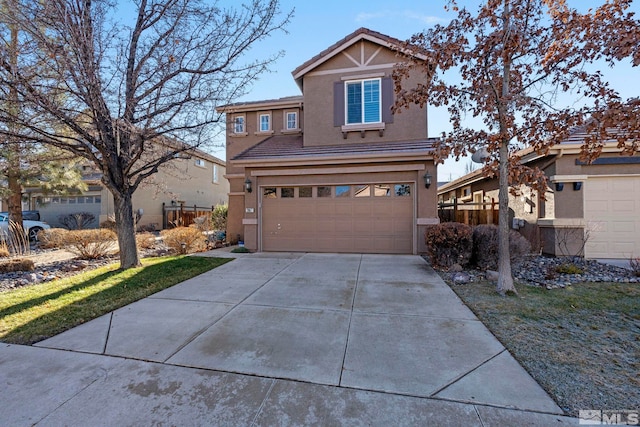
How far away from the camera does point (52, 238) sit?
11352 millimetres

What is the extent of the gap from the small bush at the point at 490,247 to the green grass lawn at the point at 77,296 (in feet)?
22.6

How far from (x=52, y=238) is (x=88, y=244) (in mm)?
3413

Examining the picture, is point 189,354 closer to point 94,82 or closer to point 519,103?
point 94,82

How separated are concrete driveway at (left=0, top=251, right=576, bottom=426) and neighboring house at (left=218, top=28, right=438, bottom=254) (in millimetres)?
4735

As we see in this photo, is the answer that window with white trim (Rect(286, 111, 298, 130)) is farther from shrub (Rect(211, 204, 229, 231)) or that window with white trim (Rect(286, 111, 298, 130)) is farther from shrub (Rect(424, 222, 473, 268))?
shrub (Rect(424, 222, 473, 268))

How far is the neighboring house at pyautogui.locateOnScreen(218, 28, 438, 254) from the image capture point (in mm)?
9547

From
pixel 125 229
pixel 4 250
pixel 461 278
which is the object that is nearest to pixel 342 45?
pixel 461 278

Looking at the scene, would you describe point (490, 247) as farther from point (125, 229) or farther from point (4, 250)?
point (4, 250)

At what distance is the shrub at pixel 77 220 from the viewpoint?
16.7 m

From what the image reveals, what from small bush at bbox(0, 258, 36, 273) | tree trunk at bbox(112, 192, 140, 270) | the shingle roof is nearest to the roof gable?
the shingle roof

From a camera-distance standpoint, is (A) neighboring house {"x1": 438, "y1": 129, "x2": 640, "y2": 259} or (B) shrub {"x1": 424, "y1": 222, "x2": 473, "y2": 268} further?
(A) neighboring house {"x1": 438, "y1": 129, "x2": 640, "y2": 259}

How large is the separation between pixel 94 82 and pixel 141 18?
241cm

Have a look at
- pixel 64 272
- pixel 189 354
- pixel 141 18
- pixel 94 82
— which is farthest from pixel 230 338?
pixel 141 18

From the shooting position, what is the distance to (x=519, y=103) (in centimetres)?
541
